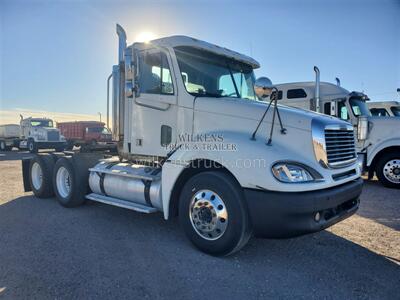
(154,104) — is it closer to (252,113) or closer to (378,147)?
(252,113)

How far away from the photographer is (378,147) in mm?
8969

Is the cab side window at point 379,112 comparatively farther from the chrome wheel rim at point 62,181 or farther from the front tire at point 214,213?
the chrome wheel rim at point 62,181

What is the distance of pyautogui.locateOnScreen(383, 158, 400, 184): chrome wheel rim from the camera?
28.4ft

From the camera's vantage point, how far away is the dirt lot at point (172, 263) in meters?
3.16

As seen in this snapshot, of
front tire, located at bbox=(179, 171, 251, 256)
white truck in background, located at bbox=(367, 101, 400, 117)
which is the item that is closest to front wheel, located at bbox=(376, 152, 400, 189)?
white truck in background, located at bbox=(367, 101, 400, 117)

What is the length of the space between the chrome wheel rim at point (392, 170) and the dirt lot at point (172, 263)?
144 inches

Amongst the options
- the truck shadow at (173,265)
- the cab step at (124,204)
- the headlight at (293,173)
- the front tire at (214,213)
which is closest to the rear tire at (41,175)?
the cab step at (124,204)

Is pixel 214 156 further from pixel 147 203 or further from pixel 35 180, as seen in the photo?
pixel 35 180

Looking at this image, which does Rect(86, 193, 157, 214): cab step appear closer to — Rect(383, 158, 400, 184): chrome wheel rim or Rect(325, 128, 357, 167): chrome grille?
Rect(325, 128, 357, 167): chrome grille

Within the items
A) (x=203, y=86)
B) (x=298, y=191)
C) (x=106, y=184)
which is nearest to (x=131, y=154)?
(x=106, y=184)

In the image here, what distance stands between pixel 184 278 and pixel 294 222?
1338mm

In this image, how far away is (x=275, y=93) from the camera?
12.2 feet

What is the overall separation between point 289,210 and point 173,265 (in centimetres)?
151

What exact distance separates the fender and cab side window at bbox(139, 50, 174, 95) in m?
6.93
